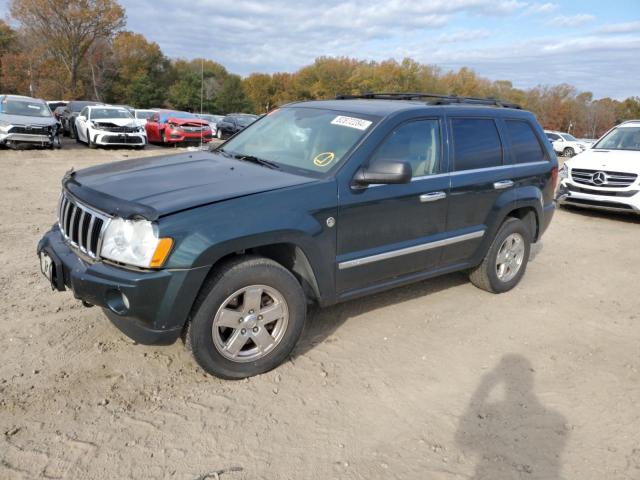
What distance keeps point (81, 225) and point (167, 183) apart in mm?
610

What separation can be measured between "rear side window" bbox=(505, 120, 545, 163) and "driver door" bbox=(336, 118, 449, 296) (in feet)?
3.96

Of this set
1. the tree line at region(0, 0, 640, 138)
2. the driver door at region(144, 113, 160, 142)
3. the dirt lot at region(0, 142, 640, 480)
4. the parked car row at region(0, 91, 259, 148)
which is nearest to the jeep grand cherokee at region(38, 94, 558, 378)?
the dirt lot at region(0, 142, 640, 480)

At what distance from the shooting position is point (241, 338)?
3385 millimetres

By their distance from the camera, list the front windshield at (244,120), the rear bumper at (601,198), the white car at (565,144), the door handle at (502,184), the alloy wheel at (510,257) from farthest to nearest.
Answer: the white car at (565,144)
the front windshield at (244,120)
the rear bumper at (601,198)
the alloy wheel at (510,257)
the door handle at (502,184)

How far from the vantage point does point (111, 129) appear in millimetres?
16984

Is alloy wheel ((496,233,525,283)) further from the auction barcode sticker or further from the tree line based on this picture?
the tree line

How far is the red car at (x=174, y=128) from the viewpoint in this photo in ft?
63.6

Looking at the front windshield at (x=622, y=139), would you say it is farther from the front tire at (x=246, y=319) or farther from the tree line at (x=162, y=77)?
the tree line at (x=162, y=77)

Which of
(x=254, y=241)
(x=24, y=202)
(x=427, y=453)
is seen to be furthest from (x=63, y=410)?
(x=24, y=202)

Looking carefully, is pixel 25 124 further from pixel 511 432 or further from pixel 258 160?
pixel 511 432

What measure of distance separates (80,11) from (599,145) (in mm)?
49680

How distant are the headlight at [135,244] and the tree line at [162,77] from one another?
4499 cm

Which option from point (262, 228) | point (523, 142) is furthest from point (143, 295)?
point (523, 142)

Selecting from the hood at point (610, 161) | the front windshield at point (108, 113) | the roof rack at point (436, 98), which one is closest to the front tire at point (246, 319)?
the roof rack at point (436, 98)
